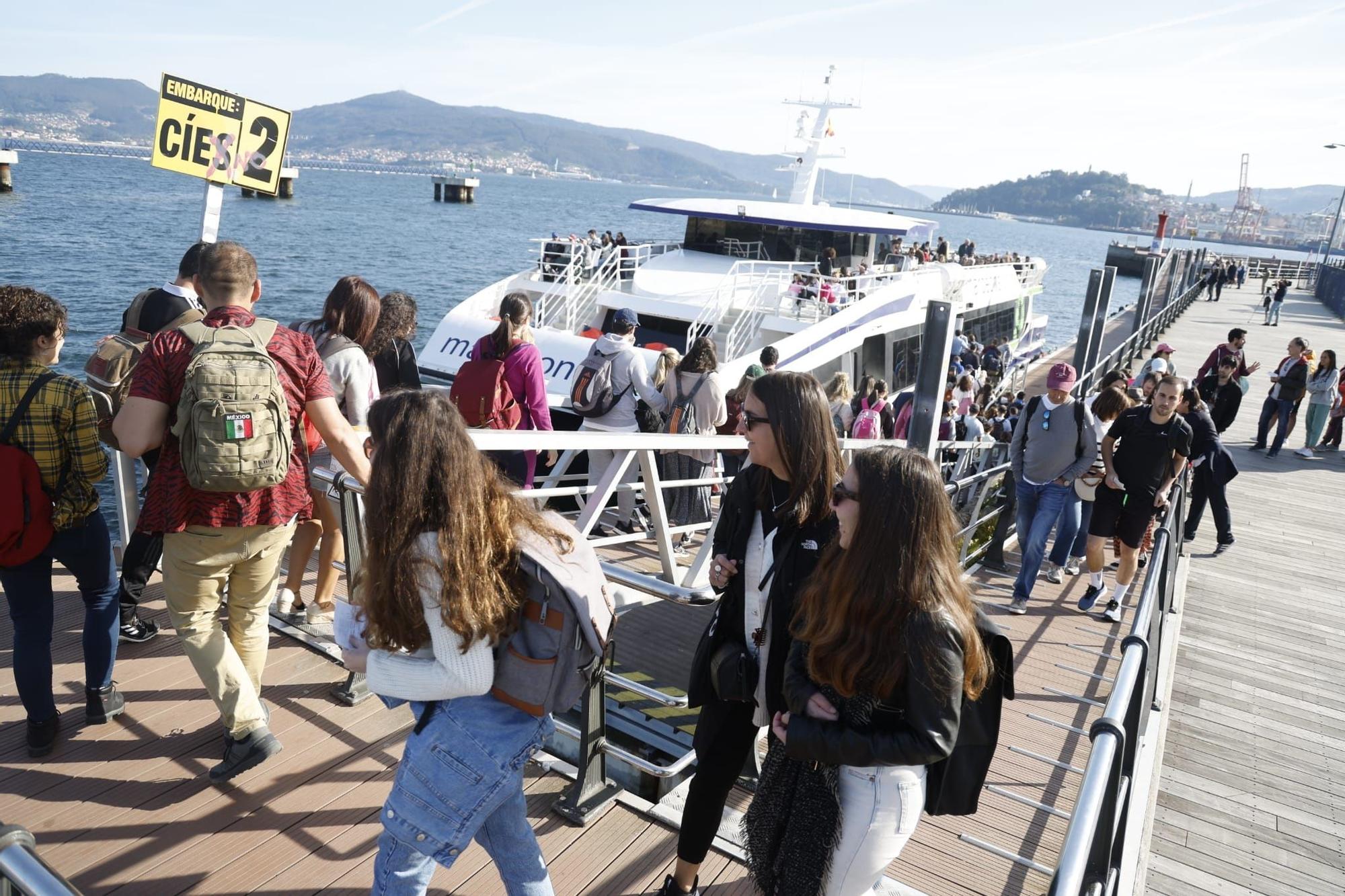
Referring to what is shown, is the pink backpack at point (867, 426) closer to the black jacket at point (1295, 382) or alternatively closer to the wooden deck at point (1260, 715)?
the wooden deck at point (1260, 715)

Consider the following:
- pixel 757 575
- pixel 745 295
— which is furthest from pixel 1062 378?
pixel 745 295

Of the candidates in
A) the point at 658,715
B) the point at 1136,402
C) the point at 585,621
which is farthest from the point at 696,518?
the point at 585,621

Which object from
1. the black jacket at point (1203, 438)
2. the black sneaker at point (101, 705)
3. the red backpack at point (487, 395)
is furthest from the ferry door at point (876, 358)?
the black sneaker at point (101, 705)

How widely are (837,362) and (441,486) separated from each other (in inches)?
469

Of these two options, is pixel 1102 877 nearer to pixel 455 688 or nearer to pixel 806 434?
pixel 806 434

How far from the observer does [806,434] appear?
2611mm

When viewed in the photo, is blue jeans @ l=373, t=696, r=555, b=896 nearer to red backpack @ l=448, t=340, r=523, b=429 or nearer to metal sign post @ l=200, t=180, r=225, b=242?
red backpack @ l=448, t=340, r=523, b=429

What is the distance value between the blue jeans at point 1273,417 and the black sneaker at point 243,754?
1368cm

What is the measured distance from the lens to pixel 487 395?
16.8ft

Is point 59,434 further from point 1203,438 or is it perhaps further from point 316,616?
point 1203,438

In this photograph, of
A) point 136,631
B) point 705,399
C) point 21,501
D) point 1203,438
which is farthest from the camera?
point 1203,438

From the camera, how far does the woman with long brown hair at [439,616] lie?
6.42 feet

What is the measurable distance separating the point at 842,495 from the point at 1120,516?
5.14 m

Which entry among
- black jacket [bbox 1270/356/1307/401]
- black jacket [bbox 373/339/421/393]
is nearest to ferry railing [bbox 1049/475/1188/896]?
black jacket [bbox 373/339/421/393]
